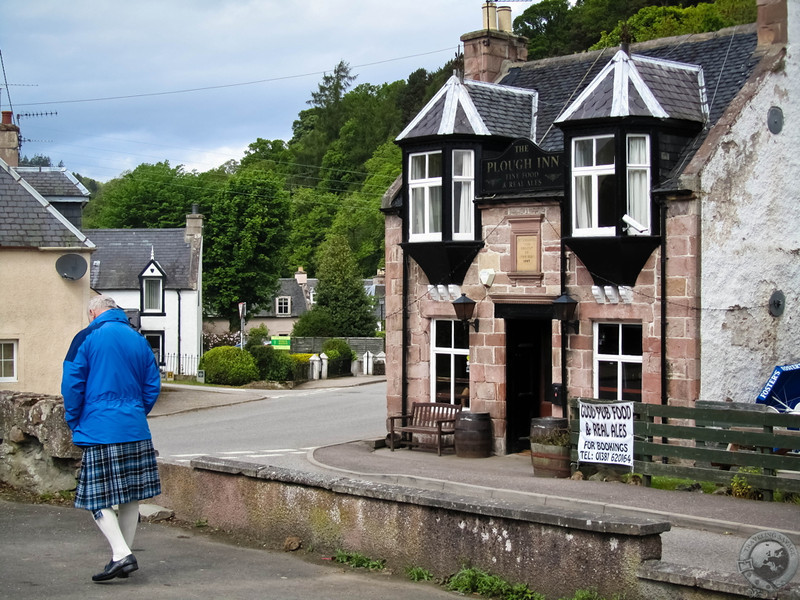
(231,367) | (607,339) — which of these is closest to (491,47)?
(607,339)

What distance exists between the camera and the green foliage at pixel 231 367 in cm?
4400

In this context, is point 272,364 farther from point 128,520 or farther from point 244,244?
point 128,520

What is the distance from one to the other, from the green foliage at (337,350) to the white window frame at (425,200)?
28707mm

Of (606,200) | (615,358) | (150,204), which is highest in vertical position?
(150,204)

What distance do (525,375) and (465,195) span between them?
3.63 meters

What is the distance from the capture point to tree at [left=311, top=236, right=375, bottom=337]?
66.4m

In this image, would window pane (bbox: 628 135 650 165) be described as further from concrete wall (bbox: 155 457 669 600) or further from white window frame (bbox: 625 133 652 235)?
concrete wall (bbox: 155 457 669 600)

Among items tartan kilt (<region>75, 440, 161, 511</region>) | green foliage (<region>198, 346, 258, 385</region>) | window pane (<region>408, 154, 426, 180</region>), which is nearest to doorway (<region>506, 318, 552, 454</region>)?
window pane (<region>408, 154, 426, 180</region>)

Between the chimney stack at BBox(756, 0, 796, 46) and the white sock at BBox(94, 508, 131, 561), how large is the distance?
15513mm

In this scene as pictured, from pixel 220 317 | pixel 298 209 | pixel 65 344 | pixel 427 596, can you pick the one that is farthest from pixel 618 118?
pixel 298 209

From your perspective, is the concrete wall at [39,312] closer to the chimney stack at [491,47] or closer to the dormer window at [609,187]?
the chimney stack at [491,47]

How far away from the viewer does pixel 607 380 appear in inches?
738

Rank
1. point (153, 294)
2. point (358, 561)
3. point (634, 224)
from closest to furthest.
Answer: point (358, 561) → point (634, 224) → point (153, 294)

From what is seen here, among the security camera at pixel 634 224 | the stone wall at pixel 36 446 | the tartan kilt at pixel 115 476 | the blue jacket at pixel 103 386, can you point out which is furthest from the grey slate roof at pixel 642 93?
the tartan kilt at pixel 115 476
